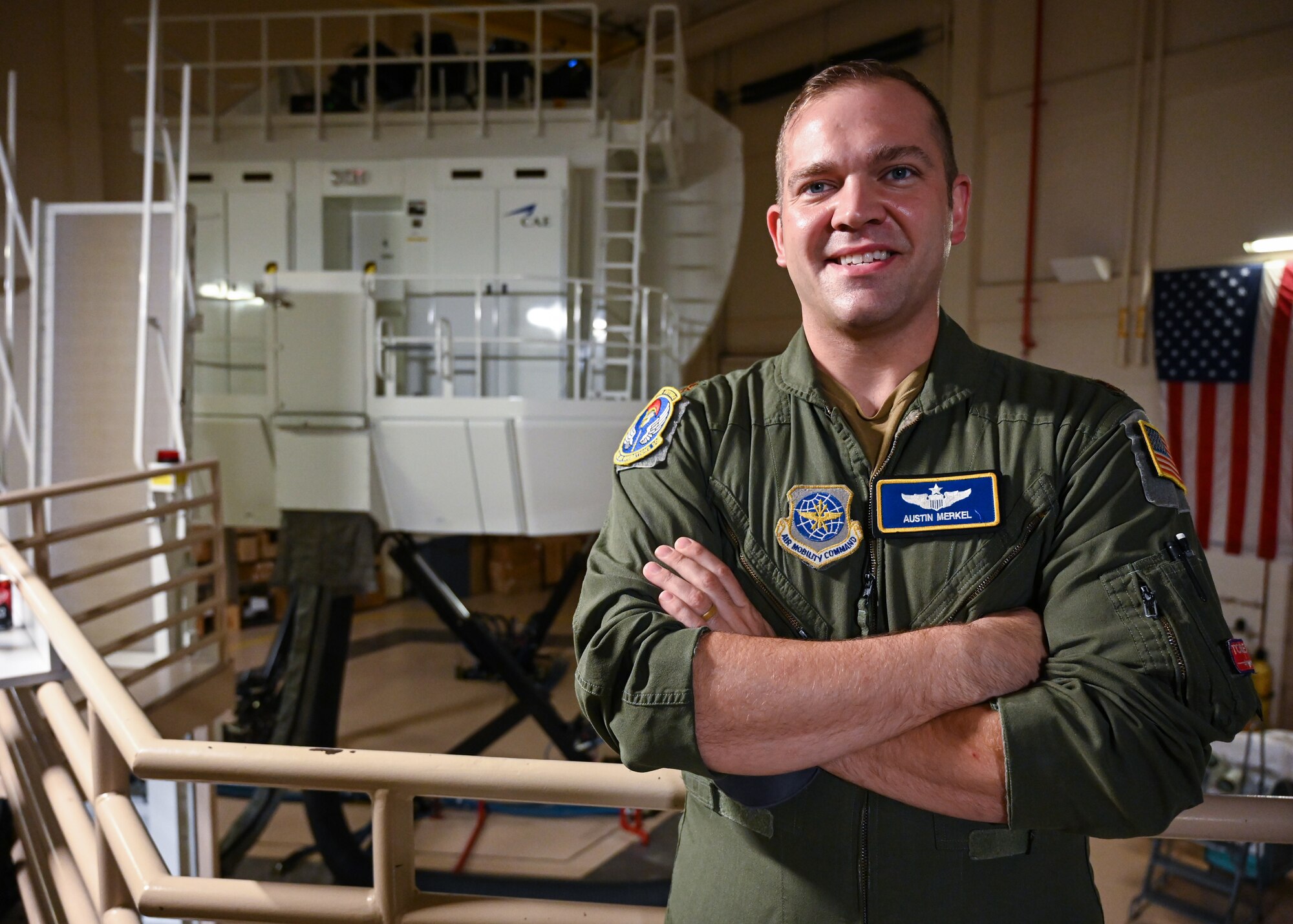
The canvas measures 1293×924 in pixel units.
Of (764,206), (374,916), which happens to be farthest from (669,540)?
(764,206)

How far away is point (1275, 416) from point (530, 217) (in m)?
6.54

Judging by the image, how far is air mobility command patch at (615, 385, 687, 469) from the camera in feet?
5.03

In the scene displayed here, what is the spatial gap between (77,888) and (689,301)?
7294mm

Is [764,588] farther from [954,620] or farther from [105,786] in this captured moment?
[105,786]

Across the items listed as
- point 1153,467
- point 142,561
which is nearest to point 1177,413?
point 1153,467

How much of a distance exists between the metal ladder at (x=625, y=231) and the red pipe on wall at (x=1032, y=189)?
407 cm

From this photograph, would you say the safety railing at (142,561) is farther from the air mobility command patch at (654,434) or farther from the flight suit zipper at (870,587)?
the flight suit zipper at (870,587)

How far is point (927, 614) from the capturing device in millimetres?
1338

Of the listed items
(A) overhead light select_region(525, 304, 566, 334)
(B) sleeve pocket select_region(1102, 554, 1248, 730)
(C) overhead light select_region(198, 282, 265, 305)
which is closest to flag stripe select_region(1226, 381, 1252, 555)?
(A) overhead light select_region(525, 304, 566, 334)

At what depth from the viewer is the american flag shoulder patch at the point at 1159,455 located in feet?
4.37

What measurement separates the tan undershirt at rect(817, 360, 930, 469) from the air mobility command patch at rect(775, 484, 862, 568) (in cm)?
11

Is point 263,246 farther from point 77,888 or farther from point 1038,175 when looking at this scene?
point 1038,175

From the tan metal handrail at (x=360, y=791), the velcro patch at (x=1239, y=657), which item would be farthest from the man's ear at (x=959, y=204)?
the tan metal handrail at (x=360, y=791)

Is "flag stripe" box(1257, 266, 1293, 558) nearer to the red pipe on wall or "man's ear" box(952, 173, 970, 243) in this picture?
the red pipe on wall
